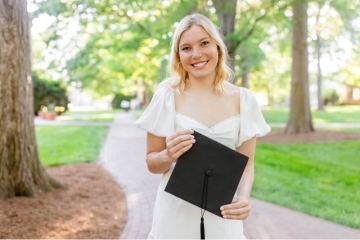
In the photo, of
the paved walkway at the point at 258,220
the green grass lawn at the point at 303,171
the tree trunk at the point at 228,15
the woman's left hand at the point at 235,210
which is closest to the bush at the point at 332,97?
the green grass lawn at the point at 303,171

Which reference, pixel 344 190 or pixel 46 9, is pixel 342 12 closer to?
pixel 344 190

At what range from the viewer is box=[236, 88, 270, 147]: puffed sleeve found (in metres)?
1.92

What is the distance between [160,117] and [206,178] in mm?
376

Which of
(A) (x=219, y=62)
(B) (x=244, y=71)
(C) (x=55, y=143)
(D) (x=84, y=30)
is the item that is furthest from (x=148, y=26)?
(B) (x=244, y=71)

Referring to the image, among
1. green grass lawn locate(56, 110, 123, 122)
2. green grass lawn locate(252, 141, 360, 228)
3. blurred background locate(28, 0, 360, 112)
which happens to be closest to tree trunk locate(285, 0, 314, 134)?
blurred background locate(28, 0, 360, 112)

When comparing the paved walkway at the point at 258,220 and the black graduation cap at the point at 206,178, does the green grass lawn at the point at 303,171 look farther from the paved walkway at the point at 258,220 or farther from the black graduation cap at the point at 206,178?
the black graduation cap at the point at 206,178

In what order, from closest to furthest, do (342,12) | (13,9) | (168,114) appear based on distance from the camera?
1. (168,114)
2. (13,9)
3. (342,12)

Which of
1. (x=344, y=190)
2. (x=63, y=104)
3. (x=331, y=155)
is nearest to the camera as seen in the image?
(x=344, y=190)

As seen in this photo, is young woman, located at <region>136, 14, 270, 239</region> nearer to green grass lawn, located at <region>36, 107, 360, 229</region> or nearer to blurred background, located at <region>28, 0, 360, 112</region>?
blurred background, located at <region>28, 0, 360, 112</region>

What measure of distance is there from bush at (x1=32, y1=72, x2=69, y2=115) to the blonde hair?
2371 cm

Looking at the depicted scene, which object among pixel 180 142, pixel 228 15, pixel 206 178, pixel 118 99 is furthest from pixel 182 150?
pixel 118 99

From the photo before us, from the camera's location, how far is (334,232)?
15.6 feet

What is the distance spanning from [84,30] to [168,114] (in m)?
10.5

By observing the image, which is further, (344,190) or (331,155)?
(331,155)
